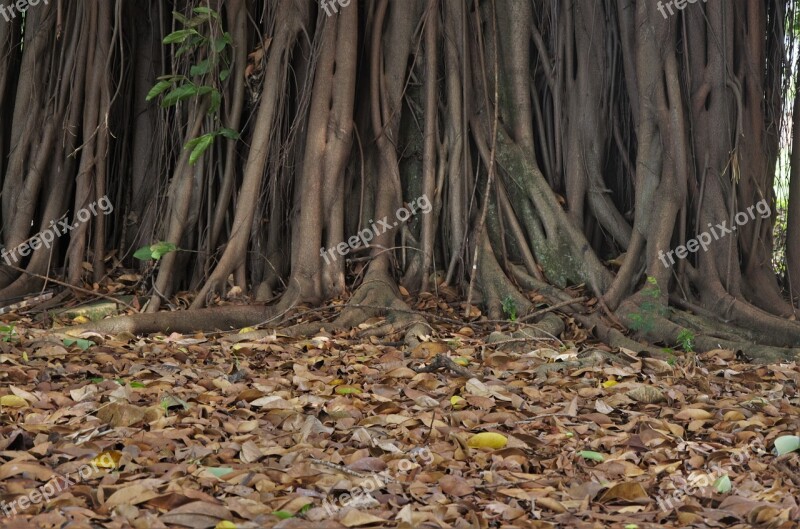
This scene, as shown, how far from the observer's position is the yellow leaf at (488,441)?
2.14 metres

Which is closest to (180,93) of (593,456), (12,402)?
(12,402)

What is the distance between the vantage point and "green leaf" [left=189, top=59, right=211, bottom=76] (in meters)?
4.12

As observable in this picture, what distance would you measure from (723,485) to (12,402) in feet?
5.68

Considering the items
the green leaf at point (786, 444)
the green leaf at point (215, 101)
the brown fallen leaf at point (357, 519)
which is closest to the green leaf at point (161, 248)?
the green leaf at point (215, 101)

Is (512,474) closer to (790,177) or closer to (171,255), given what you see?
(171,255)

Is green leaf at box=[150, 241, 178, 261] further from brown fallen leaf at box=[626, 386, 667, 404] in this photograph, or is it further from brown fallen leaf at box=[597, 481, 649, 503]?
brown fallen leaf at box=[597, 481, 649, 503]

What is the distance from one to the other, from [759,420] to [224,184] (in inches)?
107

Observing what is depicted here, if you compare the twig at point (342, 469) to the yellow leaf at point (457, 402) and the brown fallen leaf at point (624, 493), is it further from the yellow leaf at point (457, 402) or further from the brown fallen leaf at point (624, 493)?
the yellow leaf at point (457, 402)

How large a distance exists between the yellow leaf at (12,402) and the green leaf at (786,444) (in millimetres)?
1877

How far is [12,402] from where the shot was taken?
2291 millimetres

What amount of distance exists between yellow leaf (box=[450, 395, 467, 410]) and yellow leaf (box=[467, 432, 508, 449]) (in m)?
0.29

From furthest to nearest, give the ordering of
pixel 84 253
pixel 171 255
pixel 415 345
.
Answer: pixel 84 253, pixel 171 255, pixel 415 345

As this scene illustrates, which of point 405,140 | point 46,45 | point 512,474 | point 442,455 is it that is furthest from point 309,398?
point 46,45

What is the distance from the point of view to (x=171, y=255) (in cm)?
409
